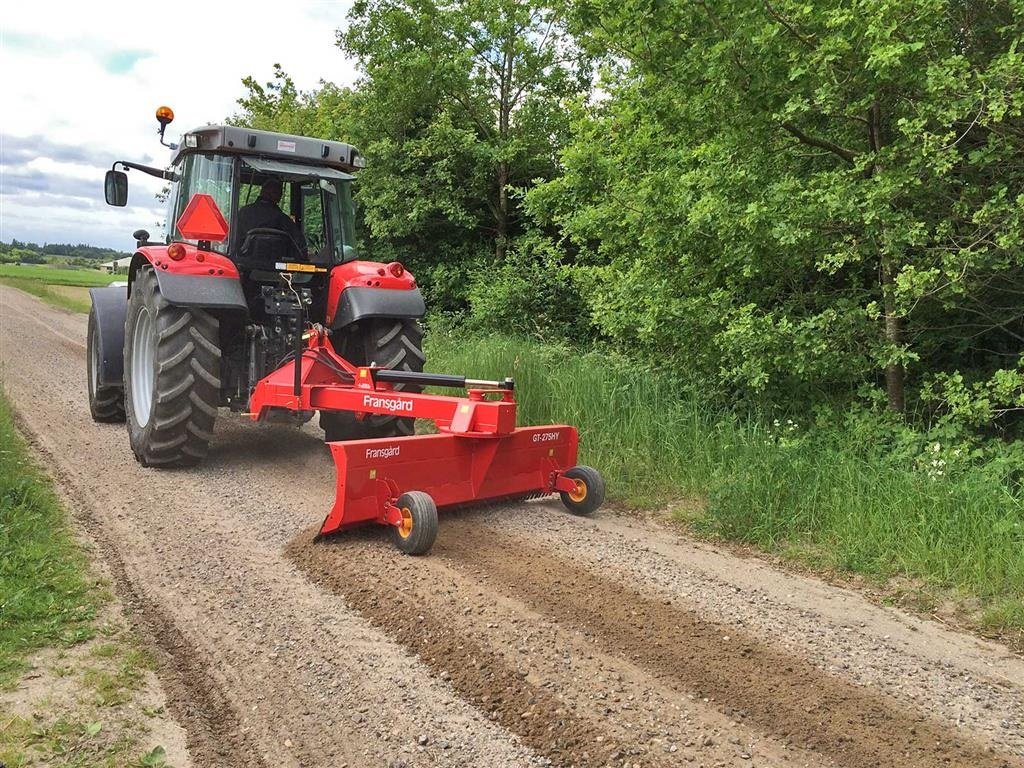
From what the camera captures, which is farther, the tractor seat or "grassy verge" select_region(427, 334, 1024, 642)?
the tractor seat

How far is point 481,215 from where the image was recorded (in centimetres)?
1279

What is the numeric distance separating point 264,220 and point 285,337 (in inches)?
41.6

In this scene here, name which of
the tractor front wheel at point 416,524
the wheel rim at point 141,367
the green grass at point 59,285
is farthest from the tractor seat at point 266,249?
the green grass at point 59,285

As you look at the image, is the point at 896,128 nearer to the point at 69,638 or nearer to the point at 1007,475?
the point at 1007,475

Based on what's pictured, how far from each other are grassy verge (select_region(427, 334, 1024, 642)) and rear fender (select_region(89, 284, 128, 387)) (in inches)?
153

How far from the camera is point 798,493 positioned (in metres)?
4.96

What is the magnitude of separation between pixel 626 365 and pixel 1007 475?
346 cm

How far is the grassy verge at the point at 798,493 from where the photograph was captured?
13.3 ft

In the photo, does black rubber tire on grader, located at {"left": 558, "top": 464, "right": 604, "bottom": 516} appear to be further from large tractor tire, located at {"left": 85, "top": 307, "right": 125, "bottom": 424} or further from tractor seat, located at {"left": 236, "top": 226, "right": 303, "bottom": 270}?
large tractor tire, located at {"left": 85, "top": 307, "right": 125, "bottom": 424}

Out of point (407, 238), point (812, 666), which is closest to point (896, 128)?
point (812, 666)

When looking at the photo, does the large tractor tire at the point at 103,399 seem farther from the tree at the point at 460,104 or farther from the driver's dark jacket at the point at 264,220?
the tree at the point at 460,104

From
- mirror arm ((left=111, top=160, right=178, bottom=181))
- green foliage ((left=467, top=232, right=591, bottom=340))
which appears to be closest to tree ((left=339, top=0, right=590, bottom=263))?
green foliage ((left=467, top=232, right=591, bottom=340))

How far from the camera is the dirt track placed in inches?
101

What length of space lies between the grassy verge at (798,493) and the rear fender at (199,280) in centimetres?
284
